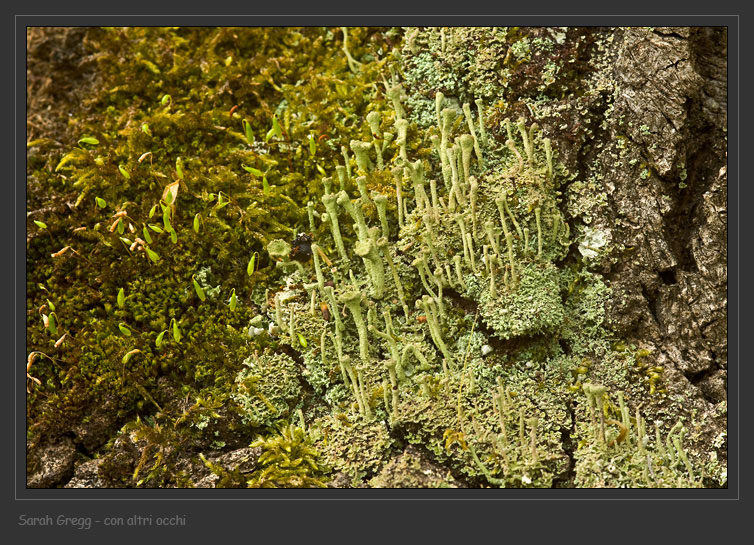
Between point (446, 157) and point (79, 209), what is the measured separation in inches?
55.0

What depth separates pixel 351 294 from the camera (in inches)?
82.1

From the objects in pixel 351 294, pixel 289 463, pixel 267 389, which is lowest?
pixel 289 463

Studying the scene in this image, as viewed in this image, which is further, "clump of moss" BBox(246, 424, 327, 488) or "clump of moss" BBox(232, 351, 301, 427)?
"clump of moss" BBox(232, 351, 301, 427)

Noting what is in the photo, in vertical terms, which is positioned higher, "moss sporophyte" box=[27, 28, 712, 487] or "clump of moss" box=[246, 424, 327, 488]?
"moss sporophyte" box=[27, 28, 712, 487]

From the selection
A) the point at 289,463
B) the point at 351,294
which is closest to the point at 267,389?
the point at 289,463

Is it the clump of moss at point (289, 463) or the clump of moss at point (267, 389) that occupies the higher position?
the clump of moss at point (267, 389)

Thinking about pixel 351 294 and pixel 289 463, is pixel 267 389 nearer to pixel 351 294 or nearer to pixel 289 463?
pixel 289 463

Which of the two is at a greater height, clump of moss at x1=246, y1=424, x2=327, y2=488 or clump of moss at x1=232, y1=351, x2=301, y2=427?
clump of moss at x1=232, y1=351, x2=301, y2=427

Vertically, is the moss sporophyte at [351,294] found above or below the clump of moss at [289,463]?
above

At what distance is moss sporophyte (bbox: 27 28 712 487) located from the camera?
2.08 metres

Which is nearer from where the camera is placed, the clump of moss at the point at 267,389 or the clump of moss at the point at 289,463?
the clump of moss at the point at 289,463

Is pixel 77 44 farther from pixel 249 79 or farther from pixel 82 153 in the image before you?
pixel 249 79

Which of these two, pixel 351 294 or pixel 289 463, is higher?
pixel 351 294

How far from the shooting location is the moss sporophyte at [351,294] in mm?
2080
